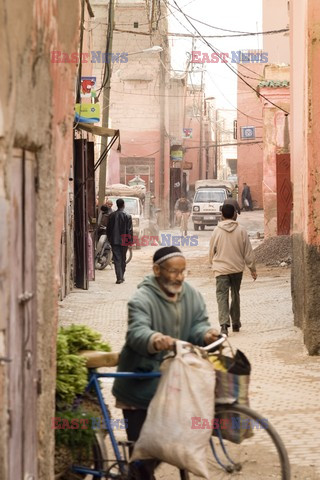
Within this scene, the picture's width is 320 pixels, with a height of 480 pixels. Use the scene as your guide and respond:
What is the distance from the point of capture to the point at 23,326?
434cm

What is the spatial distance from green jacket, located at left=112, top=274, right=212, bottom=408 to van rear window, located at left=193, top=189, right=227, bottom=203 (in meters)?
38.9

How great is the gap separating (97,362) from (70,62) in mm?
1683

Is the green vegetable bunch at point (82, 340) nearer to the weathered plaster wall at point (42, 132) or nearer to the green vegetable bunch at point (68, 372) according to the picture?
the green vegetable bunch at point (68, 372)

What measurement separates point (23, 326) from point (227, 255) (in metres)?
7.45

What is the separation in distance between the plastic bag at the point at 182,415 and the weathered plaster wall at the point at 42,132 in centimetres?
54

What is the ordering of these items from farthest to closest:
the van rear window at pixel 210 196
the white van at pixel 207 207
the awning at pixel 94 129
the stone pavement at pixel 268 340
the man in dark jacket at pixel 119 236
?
the van rear window at pixel 210 196 < the white van at pixel 207 207 < the man in dark jacket at pixel 119 236 < the awning at pixel 94 129 < the stone pavement at pixel 268 340

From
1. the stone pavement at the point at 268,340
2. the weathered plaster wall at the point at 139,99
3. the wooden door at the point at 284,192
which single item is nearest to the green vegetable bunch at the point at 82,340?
the stone pavement at the point at 268,340

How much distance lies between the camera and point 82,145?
18797 millimetres

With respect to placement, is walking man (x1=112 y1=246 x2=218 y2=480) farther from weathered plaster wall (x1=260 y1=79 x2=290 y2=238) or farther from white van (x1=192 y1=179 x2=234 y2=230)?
white van (x1=192 y1=179 x2=234 y2=230)

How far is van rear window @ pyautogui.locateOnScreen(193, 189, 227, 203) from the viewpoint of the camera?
1759 inches

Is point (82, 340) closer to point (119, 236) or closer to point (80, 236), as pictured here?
point (80, 236)

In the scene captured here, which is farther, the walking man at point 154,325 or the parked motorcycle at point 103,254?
the parked motorcycle at point 103,254

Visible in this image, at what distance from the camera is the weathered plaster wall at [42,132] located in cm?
373

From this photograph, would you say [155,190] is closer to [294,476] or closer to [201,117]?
[201,117]
